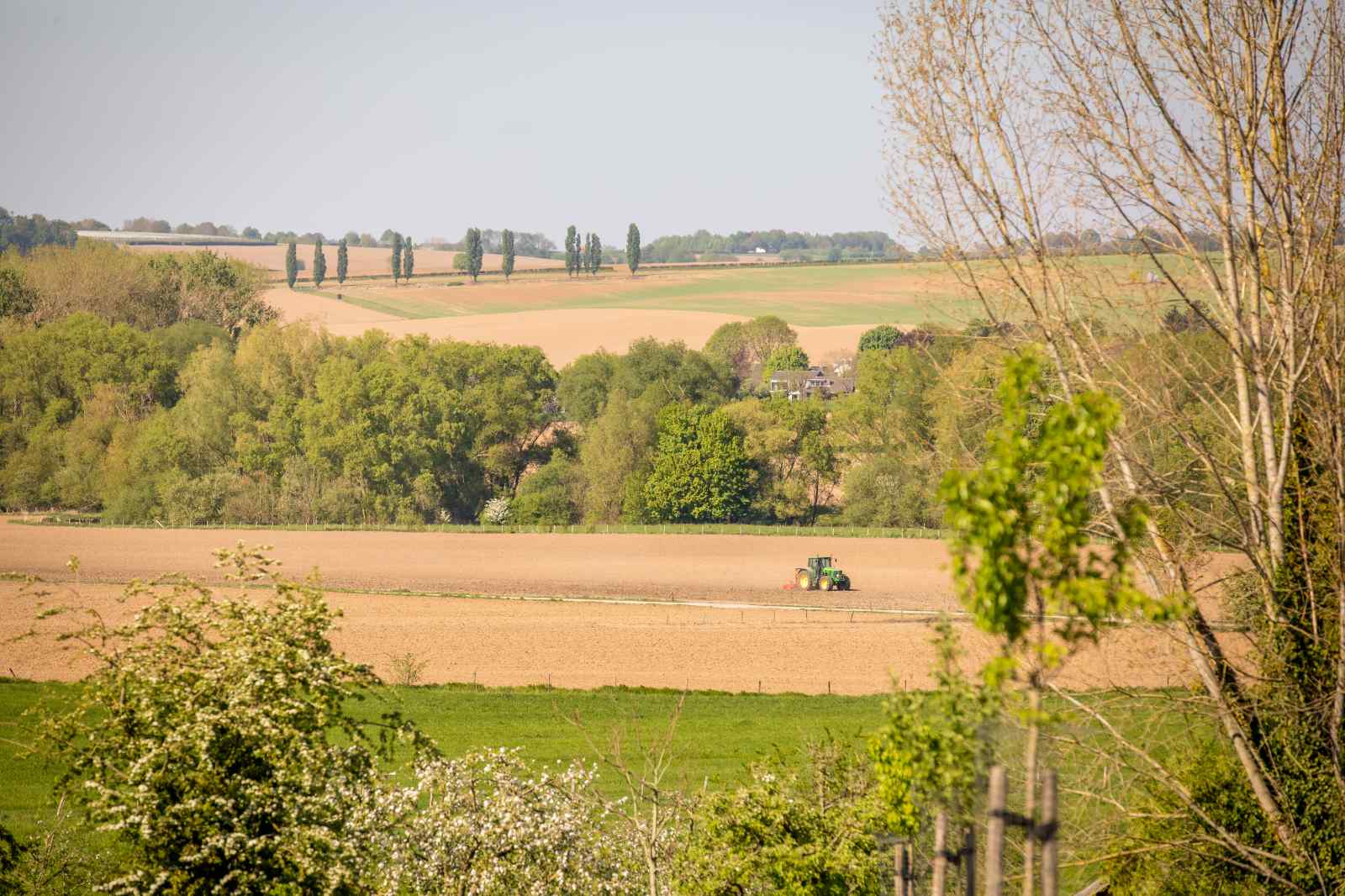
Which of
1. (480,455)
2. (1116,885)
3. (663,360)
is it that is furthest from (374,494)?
(1116,885)

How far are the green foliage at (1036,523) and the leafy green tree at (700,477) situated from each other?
71696 millimetres

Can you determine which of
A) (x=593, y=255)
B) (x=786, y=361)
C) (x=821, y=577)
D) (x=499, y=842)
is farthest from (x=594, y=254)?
(x=499, y=842)

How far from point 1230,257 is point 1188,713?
4694 millimetres

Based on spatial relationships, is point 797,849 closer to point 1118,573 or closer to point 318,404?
point 1118,573

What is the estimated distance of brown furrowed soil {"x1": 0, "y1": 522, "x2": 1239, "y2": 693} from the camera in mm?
39188

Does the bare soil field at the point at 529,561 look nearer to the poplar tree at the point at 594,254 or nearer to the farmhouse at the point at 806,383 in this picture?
the farmhouse at the point at 806,383

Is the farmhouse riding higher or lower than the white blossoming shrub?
lower

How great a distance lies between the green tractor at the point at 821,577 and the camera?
56781 millimetres

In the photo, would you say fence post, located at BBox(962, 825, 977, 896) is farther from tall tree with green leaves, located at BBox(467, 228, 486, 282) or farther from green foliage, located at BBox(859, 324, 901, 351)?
tall tree with green leaves, located at BBox(467, 228, 486, 282)

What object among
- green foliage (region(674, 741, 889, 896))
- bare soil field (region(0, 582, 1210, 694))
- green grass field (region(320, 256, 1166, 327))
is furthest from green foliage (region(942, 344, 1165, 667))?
green grass field (region(320, 256, 1166, 327))

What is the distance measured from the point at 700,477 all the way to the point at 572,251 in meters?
99.1

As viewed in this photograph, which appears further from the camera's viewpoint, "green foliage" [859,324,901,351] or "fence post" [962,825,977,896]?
"green foliage" [859,324,901,351]

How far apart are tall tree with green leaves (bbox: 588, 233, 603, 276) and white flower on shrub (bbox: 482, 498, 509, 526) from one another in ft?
310

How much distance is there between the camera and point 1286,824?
11961 mm
